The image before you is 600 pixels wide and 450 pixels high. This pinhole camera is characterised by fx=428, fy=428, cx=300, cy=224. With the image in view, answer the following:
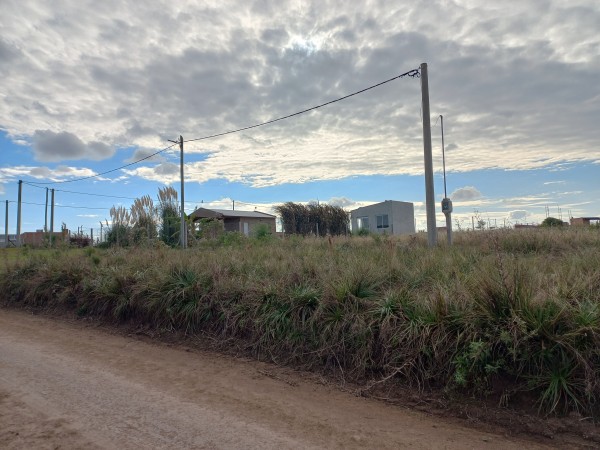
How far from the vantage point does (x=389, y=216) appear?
1570 inches

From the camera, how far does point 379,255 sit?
8445 millimetres

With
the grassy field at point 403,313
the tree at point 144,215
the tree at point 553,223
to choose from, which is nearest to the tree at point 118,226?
the tree at point 144,215

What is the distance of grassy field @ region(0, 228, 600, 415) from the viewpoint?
13.3 feet

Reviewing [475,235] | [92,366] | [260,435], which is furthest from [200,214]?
[260,435]

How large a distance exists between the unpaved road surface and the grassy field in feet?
1.56

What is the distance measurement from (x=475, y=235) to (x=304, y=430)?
9282mm

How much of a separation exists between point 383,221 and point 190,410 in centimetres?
3725

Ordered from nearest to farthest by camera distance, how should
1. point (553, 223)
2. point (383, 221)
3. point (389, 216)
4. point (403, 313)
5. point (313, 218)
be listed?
point (403, 313), point (553, 223), point (389, 216), point (383, 221), point (313, 218)

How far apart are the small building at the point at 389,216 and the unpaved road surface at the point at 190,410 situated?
33819mm

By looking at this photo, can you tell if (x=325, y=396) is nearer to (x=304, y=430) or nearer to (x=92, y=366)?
(x=304, y=430)

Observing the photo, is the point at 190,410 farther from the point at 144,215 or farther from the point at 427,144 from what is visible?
the point at 144,215

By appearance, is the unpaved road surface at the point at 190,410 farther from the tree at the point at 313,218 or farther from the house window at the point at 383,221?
the tree at the point at 313,218

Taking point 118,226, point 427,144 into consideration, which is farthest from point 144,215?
point 427,144

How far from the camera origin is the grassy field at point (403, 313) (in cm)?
405
